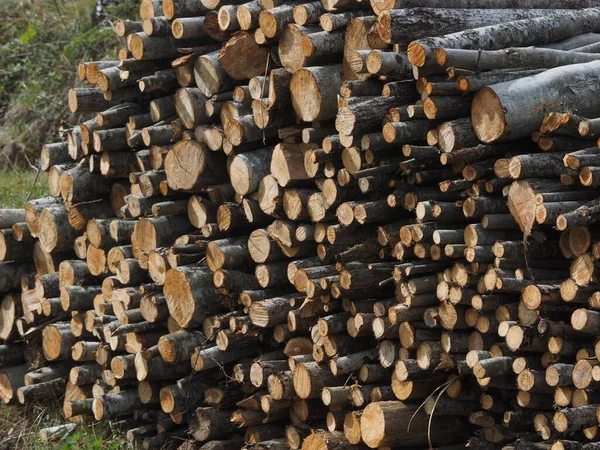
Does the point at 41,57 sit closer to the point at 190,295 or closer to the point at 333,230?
the point at 190,295

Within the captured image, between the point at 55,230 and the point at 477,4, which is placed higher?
the point at 477,4

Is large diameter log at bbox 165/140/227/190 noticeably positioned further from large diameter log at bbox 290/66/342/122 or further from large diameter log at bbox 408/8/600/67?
large diameter log at bbox 408/8/600/67

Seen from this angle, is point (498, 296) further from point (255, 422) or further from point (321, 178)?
point (255, 422)

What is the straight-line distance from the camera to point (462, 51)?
4.02 meters

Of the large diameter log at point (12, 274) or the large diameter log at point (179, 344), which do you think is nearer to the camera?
the large diameter log at point (179, 344)

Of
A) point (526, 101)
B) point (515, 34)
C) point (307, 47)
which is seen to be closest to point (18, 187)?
point (307, 47)

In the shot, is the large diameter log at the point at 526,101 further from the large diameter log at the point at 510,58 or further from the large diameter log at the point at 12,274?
the large diameter log at the point at 12,274

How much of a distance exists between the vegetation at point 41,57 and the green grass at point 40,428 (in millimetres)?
3686

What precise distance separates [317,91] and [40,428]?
2932 mm

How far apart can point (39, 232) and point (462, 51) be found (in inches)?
130

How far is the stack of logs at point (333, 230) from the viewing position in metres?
3.94

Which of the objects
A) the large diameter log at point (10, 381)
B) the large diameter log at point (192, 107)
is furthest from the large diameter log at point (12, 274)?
the large diameter log at point (192, 107)

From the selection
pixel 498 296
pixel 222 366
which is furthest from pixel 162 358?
pixel 498 296

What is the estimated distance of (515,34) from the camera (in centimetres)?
440
